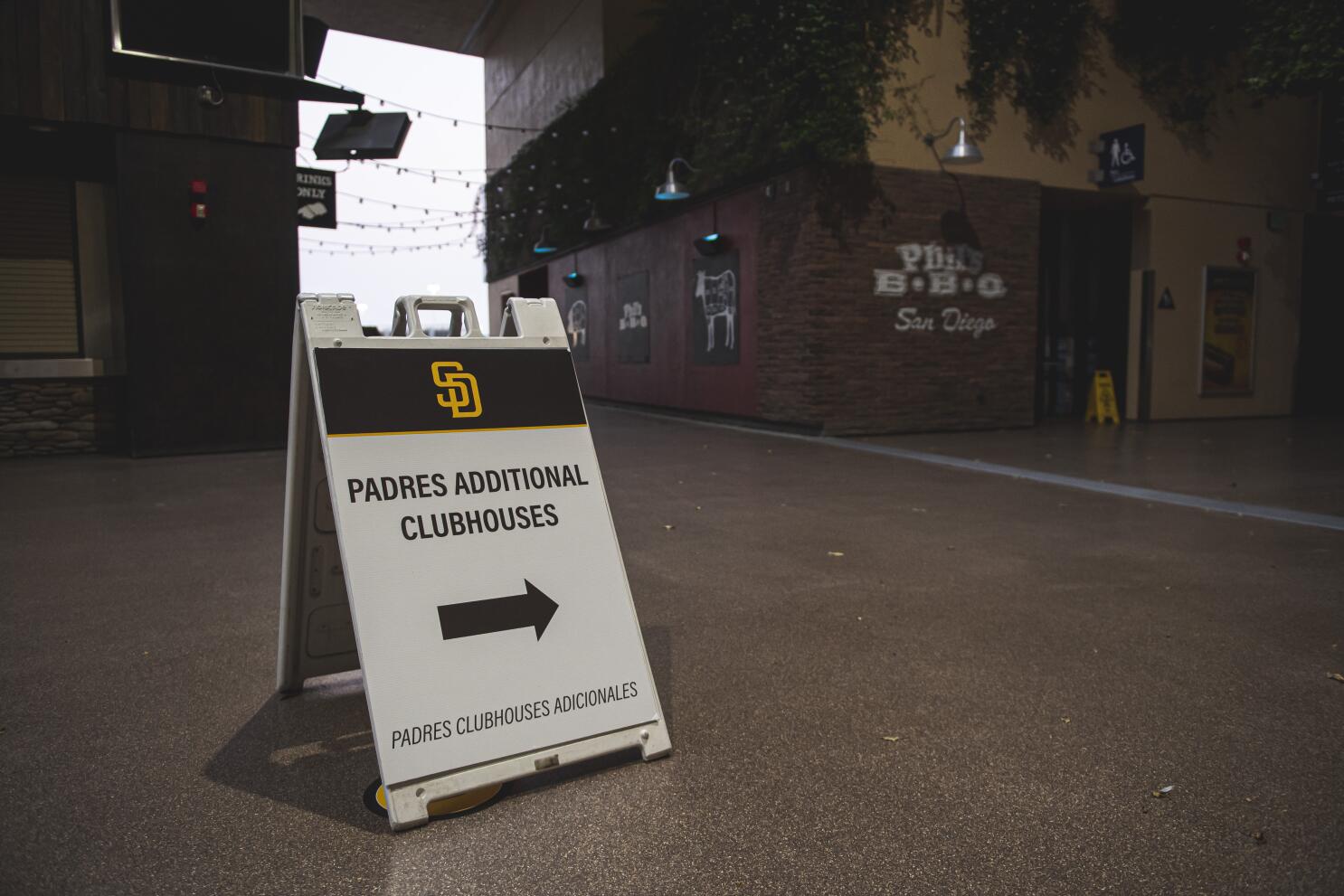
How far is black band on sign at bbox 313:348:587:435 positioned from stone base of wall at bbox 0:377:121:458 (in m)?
9.05

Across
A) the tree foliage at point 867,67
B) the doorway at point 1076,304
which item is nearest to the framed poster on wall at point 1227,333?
the doorway at point 1076,304

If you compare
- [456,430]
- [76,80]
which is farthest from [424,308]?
[76,80]

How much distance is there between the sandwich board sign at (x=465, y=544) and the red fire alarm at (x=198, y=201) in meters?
7.77

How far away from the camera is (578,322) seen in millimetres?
18969

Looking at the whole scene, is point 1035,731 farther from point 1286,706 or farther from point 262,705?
point 262,705

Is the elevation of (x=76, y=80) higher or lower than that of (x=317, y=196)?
higher

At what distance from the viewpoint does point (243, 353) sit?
9.44m

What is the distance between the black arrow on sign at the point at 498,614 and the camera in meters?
2.22

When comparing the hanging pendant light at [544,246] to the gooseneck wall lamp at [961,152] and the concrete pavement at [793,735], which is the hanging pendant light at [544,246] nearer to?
the gooseneck wall lamp at [961,152]

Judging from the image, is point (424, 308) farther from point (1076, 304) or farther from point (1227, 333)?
point (1227, 333)

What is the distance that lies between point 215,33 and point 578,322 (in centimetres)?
1087

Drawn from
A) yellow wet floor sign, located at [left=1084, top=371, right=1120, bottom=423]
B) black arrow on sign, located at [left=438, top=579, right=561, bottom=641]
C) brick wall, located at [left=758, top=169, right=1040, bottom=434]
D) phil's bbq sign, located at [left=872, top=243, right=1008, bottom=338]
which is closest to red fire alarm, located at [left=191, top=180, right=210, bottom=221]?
brick wall, located at [left=758, top=169, right=1040, bottom=434]

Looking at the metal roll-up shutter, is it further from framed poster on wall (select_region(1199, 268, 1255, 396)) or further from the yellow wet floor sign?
framed poster on wall (select_region(1199, 268, 1255, 396))

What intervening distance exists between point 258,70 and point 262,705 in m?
7.92
